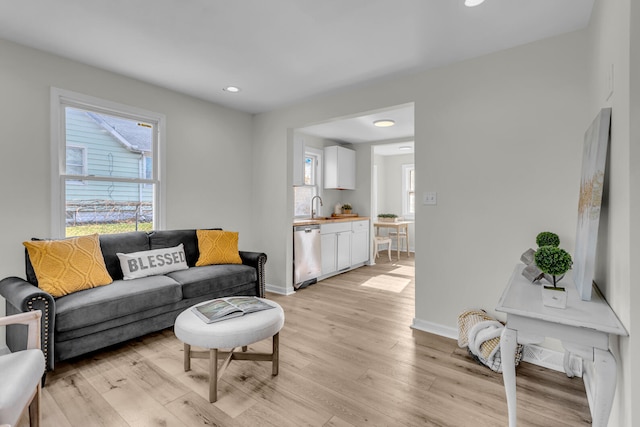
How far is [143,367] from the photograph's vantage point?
222 centimetres

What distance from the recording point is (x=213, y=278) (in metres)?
3.00

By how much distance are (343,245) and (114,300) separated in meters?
3.49

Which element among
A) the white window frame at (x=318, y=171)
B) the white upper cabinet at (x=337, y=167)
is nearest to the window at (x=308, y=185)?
the white window frame at (x=318, y=171)

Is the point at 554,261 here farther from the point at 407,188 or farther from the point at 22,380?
the point at 407,188

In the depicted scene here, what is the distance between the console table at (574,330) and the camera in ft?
3.84

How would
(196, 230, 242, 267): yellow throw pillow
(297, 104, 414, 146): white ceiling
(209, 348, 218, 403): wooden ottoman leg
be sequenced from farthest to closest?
(297, 104, 414, 146): white ceiling
(196, 230, 242, 267): yellow throw pillow
(209, 348, 218, 403): wooden ottoman leg

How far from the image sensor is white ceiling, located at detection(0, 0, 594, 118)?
2.00 metres

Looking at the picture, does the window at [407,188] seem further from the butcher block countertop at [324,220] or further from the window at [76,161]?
the window at [76,161]

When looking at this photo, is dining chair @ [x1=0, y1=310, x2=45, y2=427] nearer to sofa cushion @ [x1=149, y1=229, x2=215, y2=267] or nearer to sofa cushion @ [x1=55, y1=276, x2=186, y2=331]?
sofa cushion @ [x1=55, y1=276, x2=186, y2=331]

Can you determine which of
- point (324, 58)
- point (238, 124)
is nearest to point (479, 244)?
point (324, 58)

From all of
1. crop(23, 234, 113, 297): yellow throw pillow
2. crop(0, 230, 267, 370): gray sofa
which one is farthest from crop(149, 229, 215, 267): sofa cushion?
crop(23, 234, 113, 297): yellow throw pillow

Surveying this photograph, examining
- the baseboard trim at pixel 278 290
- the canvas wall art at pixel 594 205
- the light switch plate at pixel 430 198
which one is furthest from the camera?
the baseboard trim at pixel 278 290

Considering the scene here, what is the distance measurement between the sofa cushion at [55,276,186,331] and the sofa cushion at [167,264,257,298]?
0.34 ft

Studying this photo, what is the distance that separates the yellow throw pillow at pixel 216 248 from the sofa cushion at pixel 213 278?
9 cm
